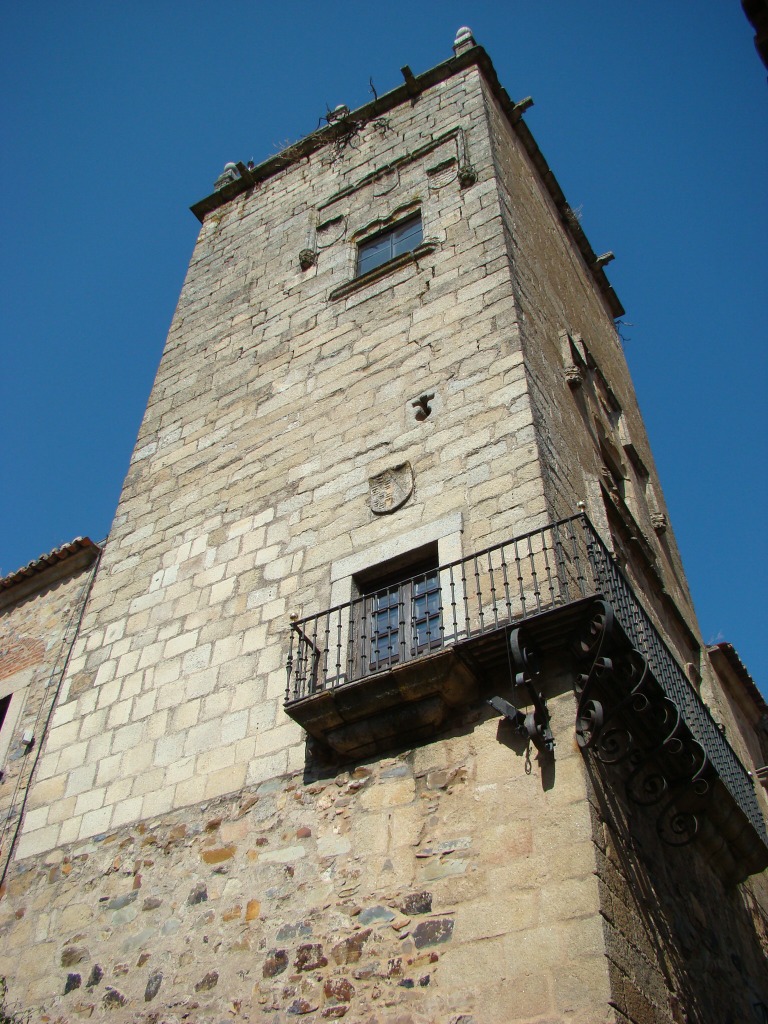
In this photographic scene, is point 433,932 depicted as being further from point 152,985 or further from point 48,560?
point 48,560

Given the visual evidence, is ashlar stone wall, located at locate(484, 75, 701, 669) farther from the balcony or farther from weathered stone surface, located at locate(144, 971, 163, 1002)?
weathered stone surface, located at locate(144, 971, 163, 1002)

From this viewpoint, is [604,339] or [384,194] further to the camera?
[604,339]

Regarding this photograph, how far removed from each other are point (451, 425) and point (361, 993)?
446 centimetres

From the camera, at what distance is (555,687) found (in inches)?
233

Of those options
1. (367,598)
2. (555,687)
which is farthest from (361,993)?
(367,598)

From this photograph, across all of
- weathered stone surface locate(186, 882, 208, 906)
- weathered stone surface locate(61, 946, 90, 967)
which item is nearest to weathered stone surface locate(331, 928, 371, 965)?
weathered stone surface locate(186, 882, 208, 906)

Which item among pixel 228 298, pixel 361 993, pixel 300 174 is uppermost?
pixel 300 174

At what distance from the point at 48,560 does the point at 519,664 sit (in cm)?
630

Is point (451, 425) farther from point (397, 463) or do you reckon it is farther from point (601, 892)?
point (601, 892)

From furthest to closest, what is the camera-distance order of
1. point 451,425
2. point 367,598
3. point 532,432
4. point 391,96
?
point 391,96, point 451,425, point 532,432, point 367,598

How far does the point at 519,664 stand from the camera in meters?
5.77

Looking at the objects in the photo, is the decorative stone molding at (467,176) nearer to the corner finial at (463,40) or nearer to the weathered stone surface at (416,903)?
the corner finial at (463,40)

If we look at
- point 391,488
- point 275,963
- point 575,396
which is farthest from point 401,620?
point 575,396

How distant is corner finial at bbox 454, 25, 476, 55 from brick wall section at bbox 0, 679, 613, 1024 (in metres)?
10.7
